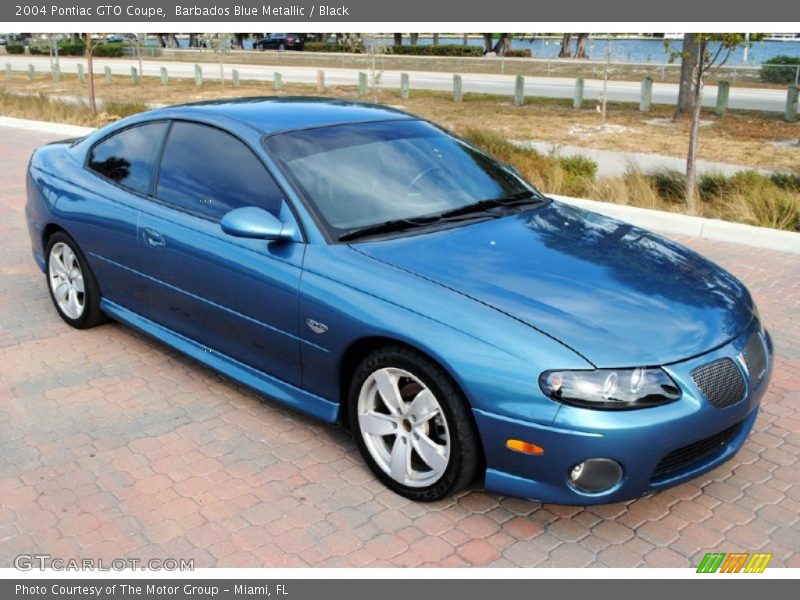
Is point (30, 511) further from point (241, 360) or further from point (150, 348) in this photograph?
point (150, 348)

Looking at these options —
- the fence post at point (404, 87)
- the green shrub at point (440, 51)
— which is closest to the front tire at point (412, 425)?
the fence post at point (404, 87)

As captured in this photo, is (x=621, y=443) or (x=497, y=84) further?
(x=497, y=84)

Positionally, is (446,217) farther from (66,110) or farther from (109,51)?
(109,51)

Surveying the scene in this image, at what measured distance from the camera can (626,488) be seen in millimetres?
3430

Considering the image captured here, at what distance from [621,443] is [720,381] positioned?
58cm

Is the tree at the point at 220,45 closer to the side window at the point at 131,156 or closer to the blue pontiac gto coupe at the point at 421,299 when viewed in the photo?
the side window at the point at 131,156

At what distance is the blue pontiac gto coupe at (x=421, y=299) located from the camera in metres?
3.41

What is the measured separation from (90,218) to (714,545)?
4.09 meters

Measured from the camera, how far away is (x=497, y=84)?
32.0 meters

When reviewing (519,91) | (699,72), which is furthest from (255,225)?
(519,91)

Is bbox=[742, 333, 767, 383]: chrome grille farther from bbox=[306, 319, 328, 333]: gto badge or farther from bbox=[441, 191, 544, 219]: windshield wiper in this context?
bbox=[306, 319, 328, 333]: gto badge

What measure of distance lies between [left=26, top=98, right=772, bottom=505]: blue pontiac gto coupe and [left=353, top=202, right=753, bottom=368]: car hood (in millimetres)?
12

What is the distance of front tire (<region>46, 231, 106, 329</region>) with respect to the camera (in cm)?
577

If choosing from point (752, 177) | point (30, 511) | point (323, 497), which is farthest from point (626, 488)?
point (752, 177)
